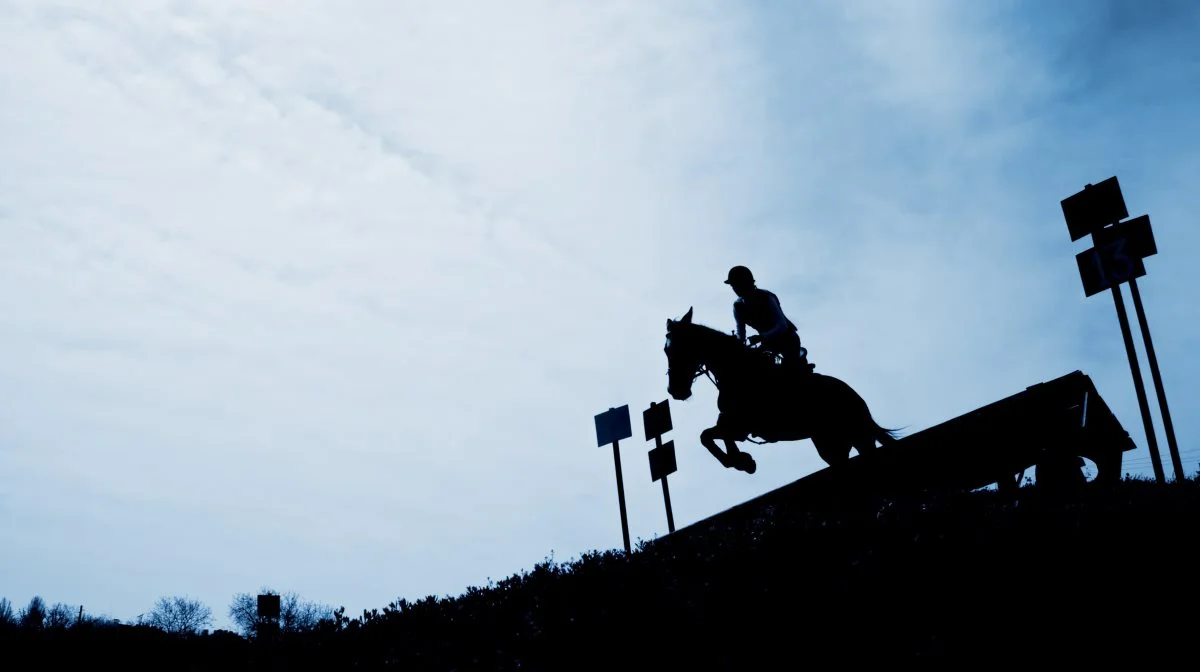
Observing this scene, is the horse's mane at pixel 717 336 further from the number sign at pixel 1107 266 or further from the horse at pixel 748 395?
the number sign at pixel 1107 266

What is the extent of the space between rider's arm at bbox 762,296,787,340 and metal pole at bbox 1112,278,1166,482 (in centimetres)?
458

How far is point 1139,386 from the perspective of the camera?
1171 centimetres

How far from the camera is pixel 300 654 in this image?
10.1 metres

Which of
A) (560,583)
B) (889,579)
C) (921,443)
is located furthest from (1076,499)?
(560,583)

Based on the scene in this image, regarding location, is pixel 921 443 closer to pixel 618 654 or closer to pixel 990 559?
pixel 990 559

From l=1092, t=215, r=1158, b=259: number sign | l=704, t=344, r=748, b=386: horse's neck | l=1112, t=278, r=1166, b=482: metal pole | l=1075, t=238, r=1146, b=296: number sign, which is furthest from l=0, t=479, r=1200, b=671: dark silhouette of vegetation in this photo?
l=1092, t=215, r=1158, b=259: number sign

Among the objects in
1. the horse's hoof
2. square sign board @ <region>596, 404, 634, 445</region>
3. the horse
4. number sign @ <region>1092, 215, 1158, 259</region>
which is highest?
number sign @ <region>1092, 215, 1158, 259</region>

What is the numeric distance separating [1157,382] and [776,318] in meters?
5.09

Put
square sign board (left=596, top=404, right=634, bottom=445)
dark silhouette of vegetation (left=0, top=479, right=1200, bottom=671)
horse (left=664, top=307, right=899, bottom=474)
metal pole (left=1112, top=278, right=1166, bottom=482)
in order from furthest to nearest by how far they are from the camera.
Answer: square sign board (left=596, top=404, right=634, bottom=445) → horse (left=664, top=307, right=899, bottom=474) → metal pole (left=1112, top=278, right=1166, bottom=482) → dark silhouette of vegetation (left=0, top=479, right=1200, bottom=671)

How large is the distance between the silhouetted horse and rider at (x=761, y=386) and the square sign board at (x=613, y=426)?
11.5 feet

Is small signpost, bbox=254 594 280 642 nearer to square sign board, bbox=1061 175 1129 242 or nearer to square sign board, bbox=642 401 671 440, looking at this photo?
square sign board, bbox=642 401 671 440

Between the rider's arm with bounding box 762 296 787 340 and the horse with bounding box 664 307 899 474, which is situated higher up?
the rider's arm with bounding box 762 296 787 340

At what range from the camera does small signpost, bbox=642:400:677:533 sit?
49.9 ft

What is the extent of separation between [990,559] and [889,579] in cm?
92
